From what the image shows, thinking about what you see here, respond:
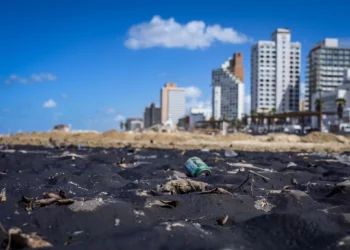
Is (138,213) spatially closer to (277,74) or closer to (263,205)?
(263,205)

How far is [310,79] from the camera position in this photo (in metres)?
121

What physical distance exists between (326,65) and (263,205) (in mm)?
121732

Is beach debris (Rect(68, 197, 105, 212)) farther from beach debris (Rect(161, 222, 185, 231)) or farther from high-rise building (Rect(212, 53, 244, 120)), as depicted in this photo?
high-rise building (Rect(212, 53, 244, 120))

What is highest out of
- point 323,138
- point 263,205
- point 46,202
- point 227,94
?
point 227,94

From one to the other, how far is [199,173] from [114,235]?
5.70 m

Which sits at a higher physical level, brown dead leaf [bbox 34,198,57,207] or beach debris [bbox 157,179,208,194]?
brown dead leaf [bbox 34,198,57,207]

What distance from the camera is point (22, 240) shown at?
3.92 meters

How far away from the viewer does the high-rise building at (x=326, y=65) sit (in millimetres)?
118000

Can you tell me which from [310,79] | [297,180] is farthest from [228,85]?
[297,180]

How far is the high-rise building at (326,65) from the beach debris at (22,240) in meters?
120

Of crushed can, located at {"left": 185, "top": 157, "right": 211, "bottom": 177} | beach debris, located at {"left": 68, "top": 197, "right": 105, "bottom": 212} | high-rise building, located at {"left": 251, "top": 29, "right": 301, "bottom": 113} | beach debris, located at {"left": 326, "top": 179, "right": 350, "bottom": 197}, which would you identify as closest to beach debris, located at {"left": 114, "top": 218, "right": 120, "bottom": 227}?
beach debris, located at {"left": 68, "top": 197, "right": 105, "bottom": 212}

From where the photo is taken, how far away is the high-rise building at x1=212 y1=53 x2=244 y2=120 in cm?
14912

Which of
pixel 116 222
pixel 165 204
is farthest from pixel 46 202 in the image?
pixel 165 204

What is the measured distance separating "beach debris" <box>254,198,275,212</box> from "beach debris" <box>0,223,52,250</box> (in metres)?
3.11
